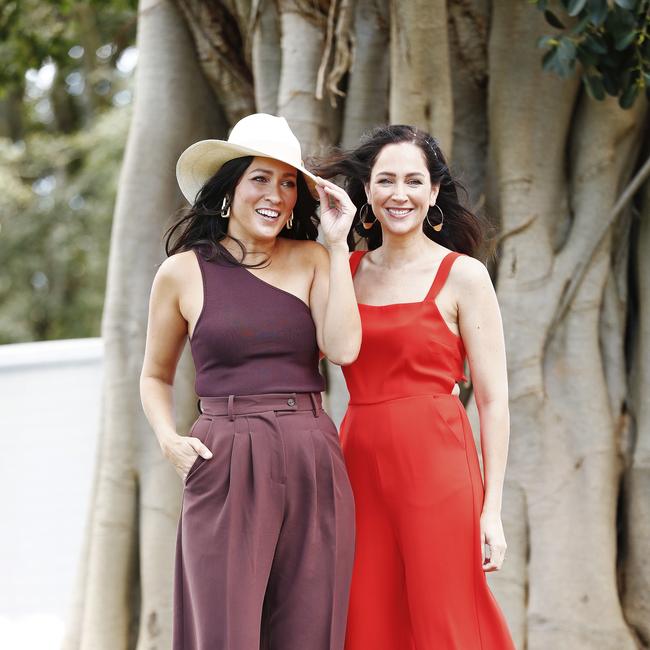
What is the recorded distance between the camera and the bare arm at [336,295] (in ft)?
8.44

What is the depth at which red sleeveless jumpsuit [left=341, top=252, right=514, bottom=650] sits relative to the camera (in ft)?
8.65

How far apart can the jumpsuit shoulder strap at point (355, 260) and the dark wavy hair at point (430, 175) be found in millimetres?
124

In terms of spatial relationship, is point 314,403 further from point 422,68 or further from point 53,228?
point 53,228

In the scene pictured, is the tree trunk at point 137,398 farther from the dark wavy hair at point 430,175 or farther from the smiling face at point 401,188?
the smiling face at point 401,188

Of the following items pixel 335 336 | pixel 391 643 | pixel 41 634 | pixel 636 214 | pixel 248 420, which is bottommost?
pixel 41 634

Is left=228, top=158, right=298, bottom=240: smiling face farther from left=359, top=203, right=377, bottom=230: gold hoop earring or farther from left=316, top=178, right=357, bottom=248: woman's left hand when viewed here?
left=359, top=203, right=377, bottom=230: gold hoop earring

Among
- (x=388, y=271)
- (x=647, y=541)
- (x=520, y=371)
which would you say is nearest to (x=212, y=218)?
(x=388, y=271)

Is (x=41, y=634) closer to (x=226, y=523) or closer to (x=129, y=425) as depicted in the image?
(x=129, y=425)

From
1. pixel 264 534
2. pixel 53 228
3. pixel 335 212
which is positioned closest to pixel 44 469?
pixel 264 534

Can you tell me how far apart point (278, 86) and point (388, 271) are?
1.78 metres

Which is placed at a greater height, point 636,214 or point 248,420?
point 636,214

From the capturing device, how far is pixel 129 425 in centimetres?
438

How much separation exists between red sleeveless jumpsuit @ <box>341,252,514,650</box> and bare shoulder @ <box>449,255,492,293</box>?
28 millimetres

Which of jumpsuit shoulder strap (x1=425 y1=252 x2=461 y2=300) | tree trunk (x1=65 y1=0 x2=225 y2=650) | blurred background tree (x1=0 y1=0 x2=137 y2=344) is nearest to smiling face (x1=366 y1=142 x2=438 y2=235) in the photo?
jumpsuit shoulder strap (x1=425 y1=252 x2=461 y2=300)
